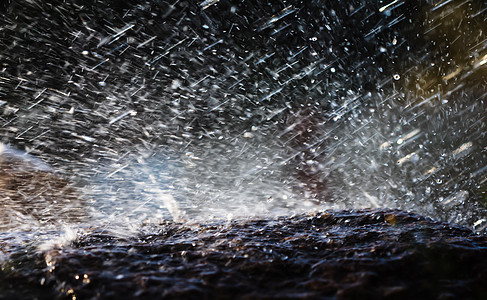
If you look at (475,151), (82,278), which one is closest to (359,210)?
(82,278)

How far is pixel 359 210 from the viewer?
1.41 meters

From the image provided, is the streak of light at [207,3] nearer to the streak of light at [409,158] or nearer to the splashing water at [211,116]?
the splashing water at [211,116]

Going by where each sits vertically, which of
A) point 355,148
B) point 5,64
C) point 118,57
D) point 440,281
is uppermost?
point 118,57

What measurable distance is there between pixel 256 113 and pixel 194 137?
6.89 feet

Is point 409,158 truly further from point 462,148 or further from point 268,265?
point 268,265

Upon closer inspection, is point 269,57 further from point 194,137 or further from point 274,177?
point 274,177

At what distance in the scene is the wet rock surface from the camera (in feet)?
2.39

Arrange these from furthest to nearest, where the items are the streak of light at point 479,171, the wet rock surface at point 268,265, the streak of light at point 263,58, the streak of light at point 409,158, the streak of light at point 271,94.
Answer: the streak of light at point 479,171 < the streak of light at point 409,158 < the streak of light at point 263,58 < the streak of light at point 271,94 < the wet rock surface at point 268,265

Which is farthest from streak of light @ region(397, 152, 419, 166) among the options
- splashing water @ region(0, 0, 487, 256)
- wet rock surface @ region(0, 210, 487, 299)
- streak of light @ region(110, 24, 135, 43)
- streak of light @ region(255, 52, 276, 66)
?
wet rock surface @ region(0, 210, 487, 299)

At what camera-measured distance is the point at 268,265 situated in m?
0.88

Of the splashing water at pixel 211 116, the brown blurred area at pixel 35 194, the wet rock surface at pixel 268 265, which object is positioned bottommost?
the wet rock surface at pixel 268 265

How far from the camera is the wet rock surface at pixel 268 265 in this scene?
2.39ft

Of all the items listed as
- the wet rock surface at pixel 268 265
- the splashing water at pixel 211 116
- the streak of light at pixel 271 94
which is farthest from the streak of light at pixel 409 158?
the wet rock surface at pixel 268 265

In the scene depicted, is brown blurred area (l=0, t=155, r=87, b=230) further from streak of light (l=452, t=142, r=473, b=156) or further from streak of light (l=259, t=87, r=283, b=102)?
streak of light (l=452, t=142, r=473, b=156)
